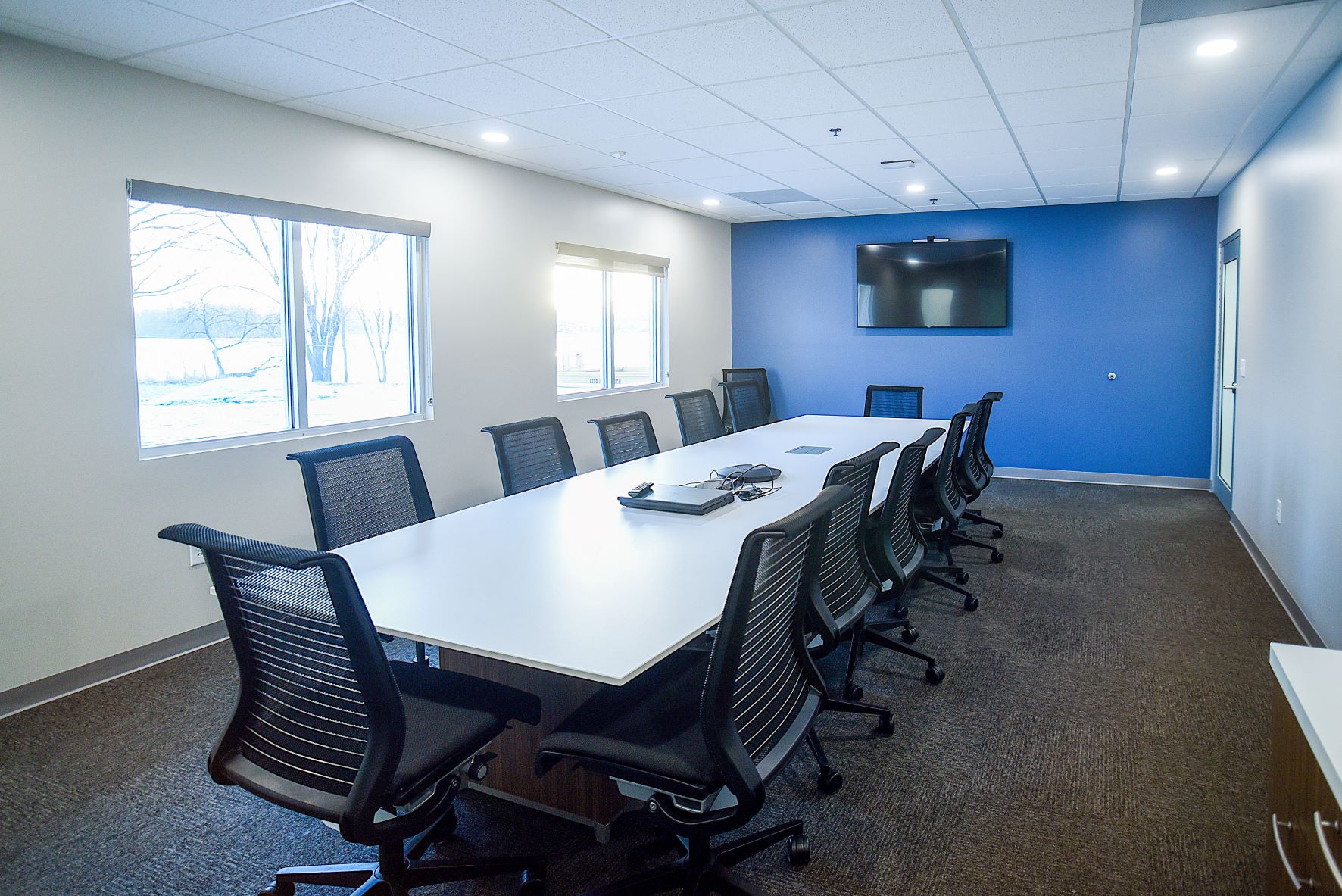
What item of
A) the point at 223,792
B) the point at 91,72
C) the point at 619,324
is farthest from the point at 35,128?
the point at 619,324

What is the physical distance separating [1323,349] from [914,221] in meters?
4.69

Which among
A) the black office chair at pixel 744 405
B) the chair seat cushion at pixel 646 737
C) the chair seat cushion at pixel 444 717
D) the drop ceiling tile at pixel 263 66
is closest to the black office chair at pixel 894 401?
the black office chair at pixel 744 405

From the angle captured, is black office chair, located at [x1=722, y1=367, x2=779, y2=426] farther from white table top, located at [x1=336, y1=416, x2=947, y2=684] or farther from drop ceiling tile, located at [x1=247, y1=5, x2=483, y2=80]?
drop ceiling tile, located at [x1=247, y1=5, x2=483, y2=80]

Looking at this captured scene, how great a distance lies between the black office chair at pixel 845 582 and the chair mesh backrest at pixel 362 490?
4.51ft

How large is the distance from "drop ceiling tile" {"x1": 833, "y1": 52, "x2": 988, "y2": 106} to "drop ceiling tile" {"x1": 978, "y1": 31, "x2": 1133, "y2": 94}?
0.09 metres

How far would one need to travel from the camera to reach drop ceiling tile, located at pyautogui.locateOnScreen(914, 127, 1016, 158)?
4699 millimetres

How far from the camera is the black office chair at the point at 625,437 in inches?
159

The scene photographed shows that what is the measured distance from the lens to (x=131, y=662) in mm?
3482

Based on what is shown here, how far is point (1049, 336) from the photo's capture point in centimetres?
750

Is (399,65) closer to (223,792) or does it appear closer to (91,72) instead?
(91,72)

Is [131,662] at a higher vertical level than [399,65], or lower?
lower

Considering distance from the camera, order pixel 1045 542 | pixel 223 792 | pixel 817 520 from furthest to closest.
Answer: pixel 1045 542, pixel 223 792, pixel 817 520

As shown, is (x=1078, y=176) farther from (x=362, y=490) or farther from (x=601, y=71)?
(x=362, y=490)

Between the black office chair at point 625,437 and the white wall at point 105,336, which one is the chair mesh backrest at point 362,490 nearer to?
the white wall at point 105,336
